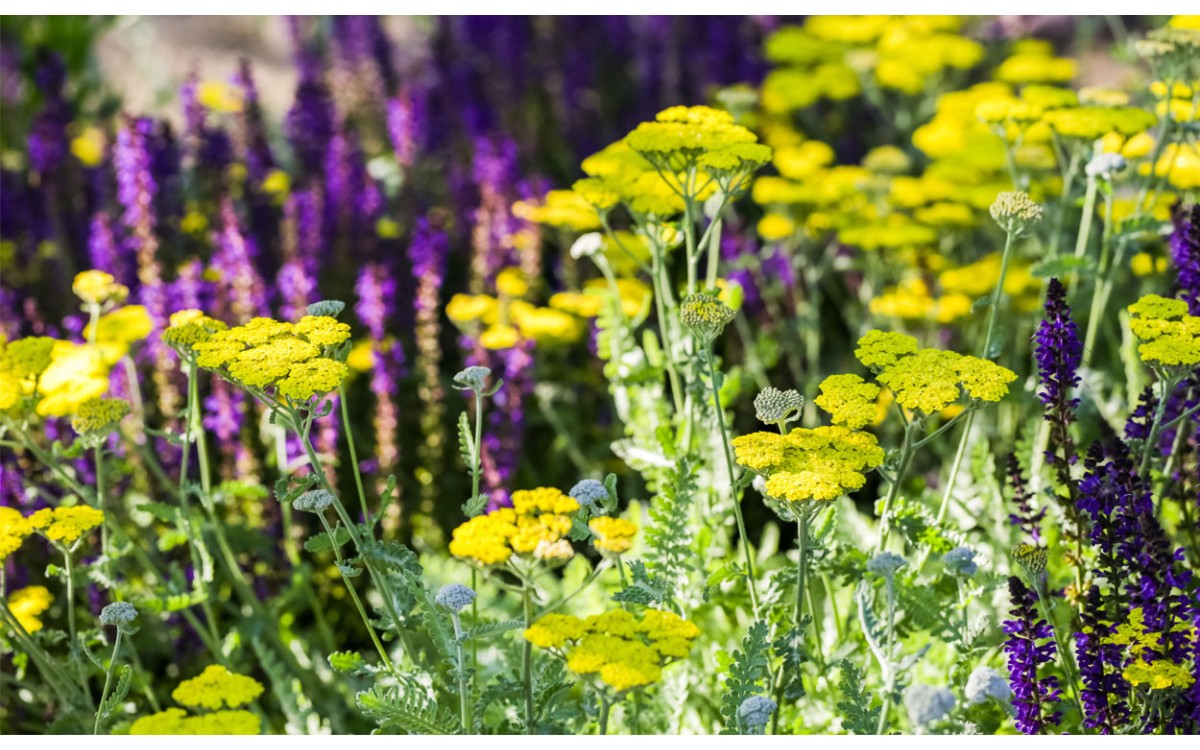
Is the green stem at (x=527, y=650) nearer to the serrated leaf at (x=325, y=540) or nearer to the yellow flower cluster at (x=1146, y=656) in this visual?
the serrated leaf at (x=325, y=540)

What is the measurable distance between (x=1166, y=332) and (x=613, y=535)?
1128 mm

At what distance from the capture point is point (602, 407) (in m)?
4.44

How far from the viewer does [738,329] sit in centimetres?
429

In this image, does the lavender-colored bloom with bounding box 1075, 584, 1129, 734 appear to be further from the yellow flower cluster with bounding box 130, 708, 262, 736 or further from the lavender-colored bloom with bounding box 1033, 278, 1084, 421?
the yellow flower cluster with bounding box 130, 708, 262, 736

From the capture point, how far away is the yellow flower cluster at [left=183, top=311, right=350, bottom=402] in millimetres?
2059

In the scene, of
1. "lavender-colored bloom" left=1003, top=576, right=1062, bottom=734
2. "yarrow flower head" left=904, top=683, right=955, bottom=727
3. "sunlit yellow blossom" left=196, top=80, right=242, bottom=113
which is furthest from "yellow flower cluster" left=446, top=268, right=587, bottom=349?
"sunlit yellow blossom" left=196, top=80, right=242, bottom=113

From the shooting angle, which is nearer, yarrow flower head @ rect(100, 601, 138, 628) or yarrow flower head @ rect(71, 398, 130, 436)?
yarrow flower head @ rect(100, 601, 138, 628)

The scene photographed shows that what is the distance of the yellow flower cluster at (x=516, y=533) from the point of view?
5.97 ft

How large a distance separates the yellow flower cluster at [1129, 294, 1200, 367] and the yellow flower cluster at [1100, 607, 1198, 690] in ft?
1.52

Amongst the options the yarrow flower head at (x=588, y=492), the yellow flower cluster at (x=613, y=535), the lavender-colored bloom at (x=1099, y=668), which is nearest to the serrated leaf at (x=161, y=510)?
the yarrow flower head at (x=588, y=492)

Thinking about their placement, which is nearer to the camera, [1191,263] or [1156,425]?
[1156,425]

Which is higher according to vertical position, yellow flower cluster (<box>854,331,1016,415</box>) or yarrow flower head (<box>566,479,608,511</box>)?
yellow flower cluster (<box>854,331,1016,415</box>)

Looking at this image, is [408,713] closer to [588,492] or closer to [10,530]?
[588,492]

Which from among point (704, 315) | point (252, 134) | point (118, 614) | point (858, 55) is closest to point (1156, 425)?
point (704, 315)
